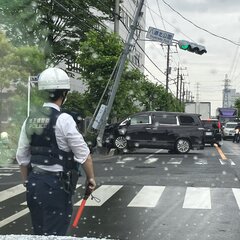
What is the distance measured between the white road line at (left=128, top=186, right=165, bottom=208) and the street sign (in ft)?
37.0

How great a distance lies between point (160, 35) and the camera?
69.8 feet

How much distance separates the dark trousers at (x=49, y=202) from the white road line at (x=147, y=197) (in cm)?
475

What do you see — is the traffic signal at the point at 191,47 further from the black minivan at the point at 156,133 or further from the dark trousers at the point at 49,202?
the dark trousers at the point at 49,202

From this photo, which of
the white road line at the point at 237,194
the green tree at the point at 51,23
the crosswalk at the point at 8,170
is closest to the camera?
the white road line at the point at 237,194

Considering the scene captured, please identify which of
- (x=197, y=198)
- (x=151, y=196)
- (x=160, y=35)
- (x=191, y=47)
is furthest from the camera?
(x=191, y=47)

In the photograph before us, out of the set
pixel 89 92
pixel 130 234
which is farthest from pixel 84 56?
pixel 130 234

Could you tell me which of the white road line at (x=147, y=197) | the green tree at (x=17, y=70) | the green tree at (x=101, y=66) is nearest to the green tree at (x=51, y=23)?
the green tree at (x=101, y=66)

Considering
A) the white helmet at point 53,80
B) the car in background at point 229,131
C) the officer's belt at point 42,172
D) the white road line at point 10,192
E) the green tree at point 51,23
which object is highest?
the green tree at point 51,23

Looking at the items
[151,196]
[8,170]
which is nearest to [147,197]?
[151,196]

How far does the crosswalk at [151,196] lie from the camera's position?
8.43 m

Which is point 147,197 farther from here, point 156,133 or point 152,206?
point 156,133

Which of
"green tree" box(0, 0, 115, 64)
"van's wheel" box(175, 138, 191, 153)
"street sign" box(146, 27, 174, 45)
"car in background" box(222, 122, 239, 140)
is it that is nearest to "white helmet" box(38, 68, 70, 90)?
"street sign" box(146, 27, 174, 45)

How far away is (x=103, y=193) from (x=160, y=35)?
12535mm

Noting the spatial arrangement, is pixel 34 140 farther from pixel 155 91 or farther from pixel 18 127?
pixel 155 91
